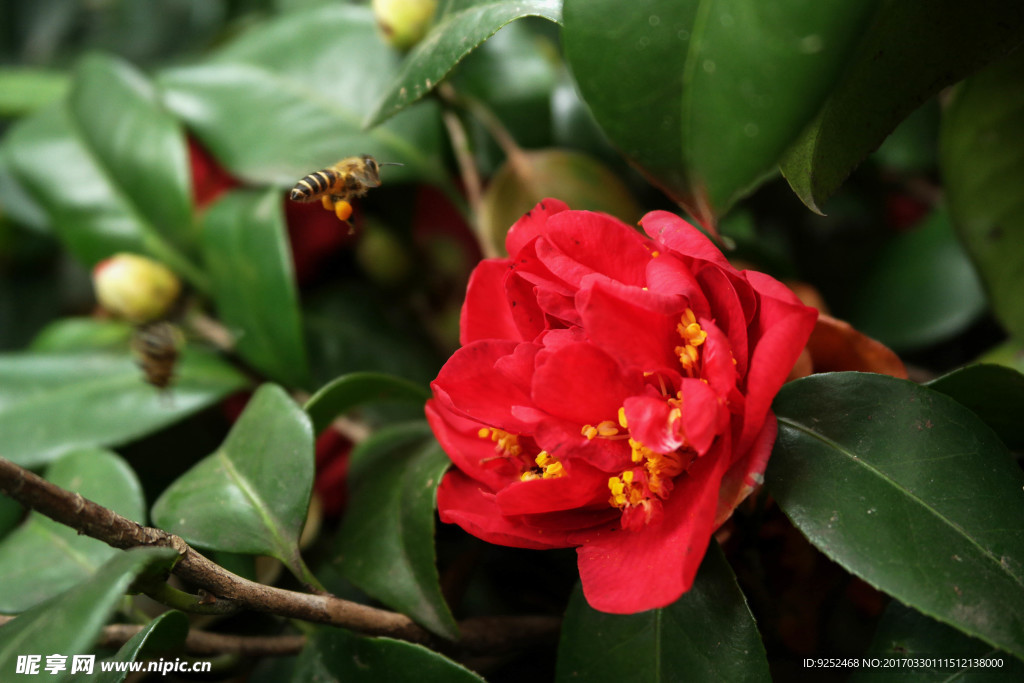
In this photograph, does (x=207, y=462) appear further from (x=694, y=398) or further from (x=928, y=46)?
(x=928, y=46)

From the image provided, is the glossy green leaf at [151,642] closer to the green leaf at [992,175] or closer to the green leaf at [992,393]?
the green leaf at [992,393]

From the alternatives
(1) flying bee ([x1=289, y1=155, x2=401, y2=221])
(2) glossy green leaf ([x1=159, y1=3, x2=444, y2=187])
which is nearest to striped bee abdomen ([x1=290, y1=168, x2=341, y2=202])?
(1) flying bee ([x1=289, y1=155, x2=401, y2=221])

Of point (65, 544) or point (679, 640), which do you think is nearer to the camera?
point (679, 640)

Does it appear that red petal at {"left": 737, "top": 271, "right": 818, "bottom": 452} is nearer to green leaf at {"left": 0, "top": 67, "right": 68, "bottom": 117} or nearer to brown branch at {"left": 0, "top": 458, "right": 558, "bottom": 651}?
brown branch at {"left": 0, "top": 458, "right": 558, "bottom": 651}

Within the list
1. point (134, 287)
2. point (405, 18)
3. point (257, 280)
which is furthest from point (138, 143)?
point (405, 18)

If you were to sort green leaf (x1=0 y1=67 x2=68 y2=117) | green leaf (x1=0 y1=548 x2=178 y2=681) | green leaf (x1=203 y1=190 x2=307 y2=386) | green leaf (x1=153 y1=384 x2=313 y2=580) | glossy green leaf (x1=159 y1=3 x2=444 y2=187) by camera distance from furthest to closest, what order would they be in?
green leaf (x1=0 y1=67 x2=68 y2=117), glossy green leaf (x1=159 y1=3 x2=444 y2=187), green leaf (x1=203 y1=190 x2=307 y2=386), green leaf (x1=153 y1=384 x2=313 y2=580), green leaf (x1=0 y1=548 x2=178 y2=681)

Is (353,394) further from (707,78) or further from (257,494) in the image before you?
(707,78)
